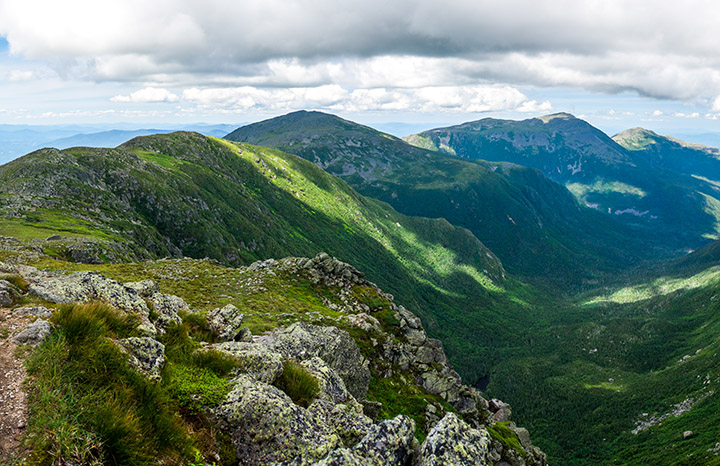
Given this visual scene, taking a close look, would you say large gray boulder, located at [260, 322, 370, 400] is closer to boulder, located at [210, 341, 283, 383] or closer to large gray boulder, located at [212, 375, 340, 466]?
boulder, located at [210, 341, 283, 383]

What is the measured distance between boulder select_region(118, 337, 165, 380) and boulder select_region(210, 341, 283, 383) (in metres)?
3.31

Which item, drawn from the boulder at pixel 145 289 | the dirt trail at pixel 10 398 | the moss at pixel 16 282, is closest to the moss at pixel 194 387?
the dirt trail at pixel 10 398

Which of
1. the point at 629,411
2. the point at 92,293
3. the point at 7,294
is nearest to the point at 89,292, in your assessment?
the point at 92,293

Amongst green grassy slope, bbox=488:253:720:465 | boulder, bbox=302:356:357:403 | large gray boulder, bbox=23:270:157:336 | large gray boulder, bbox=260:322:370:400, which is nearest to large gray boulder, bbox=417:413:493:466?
boulder, bbox=302:356:357:403

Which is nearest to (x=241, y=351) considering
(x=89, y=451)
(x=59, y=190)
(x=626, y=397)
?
(x=89, y=451)

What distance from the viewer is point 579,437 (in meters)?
156

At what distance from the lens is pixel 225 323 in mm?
26078

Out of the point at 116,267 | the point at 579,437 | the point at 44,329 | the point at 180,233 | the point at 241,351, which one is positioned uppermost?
the point at 44,329

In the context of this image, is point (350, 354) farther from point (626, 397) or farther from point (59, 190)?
point (626, 397)

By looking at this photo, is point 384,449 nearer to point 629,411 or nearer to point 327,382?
point 327,382

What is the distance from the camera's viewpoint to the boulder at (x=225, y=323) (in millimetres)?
22603

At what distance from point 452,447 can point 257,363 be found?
8.75 metres

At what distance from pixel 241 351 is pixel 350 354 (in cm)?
1439

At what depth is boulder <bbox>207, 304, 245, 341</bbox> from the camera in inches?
890
